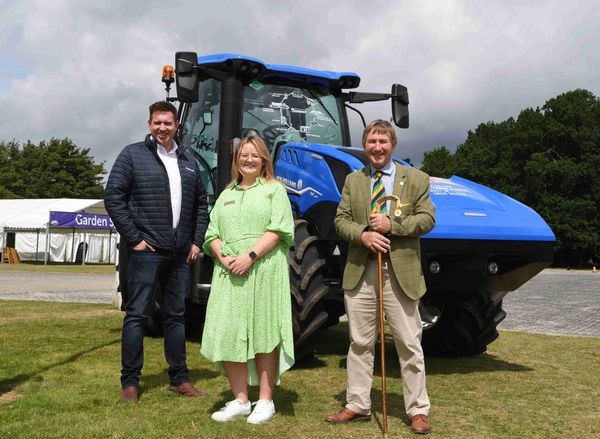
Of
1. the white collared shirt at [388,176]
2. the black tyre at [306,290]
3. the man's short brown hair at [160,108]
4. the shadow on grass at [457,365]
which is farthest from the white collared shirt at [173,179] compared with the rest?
the shadow on grass at [457,365]

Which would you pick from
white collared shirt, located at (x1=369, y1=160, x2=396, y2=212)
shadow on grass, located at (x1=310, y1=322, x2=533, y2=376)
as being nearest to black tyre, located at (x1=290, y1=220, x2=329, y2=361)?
shadow on grass, located at (x1=310, y1=322, x2=533, y2=376)

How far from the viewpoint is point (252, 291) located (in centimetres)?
387

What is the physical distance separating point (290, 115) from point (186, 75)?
1311 millimetres

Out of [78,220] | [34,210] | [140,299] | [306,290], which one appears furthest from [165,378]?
[34,210]

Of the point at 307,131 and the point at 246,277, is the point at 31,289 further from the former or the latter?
the point at 246,277

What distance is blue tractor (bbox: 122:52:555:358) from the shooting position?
195 inches

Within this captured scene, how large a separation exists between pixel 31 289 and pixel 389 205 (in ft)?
39.5

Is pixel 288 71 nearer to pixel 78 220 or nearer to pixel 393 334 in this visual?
pixel 393 334

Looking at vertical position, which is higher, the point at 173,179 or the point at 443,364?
the point at 173,179

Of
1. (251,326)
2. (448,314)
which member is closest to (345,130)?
(448,314)

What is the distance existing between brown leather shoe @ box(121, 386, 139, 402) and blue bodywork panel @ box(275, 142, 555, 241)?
2.14m

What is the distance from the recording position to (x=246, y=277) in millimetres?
3881

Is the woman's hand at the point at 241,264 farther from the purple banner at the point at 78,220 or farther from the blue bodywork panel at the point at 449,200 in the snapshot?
the purple banner at the point at 78,220

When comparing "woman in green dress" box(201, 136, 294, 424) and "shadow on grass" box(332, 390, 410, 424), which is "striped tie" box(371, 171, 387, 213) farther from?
"shadow on grass" box(332, 390, 410, 424)
